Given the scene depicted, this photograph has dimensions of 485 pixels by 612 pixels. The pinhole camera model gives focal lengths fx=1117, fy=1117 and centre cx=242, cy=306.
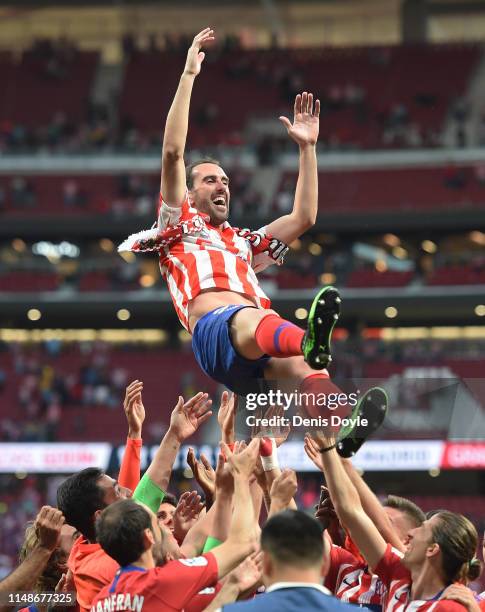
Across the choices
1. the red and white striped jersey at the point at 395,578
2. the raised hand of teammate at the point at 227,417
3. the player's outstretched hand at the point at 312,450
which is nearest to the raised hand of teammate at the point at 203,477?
the raised hand of teammate at the point at 227,417

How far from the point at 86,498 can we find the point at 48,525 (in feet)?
1.95

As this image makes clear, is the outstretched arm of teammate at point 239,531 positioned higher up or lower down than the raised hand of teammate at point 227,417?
higher up

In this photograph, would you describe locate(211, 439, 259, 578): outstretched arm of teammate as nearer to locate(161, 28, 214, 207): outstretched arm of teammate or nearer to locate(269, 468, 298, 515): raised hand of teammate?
locate(269, 468, 298, 515): raised hand of teammate

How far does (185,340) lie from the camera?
36969 mm

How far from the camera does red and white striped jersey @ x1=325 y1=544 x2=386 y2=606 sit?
5.40 metres

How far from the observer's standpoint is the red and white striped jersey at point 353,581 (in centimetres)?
540

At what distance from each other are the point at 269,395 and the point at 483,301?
1111 inches

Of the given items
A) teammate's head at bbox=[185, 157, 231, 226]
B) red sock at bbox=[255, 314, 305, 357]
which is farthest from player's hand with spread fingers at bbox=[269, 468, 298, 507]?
teammate's head at bbox=[185, 157, 231, 226]

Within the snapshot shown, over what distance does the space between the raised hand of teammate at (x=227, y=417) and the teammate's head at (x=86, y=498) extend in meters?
0.58

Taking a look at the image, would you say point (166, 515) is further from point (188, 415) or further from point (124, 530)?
point (124, 530)

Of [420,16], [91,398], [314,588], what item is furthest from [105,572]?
[420,16]

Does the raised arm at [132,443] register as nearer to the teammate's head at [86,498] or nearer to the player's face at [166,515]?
the player's face at [166,515]

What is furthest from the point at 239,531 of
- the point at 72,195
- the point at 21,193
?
the point at 21,193

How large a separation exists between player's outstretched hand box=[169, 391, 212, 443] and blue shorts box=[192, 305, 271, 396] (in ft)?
1.10
